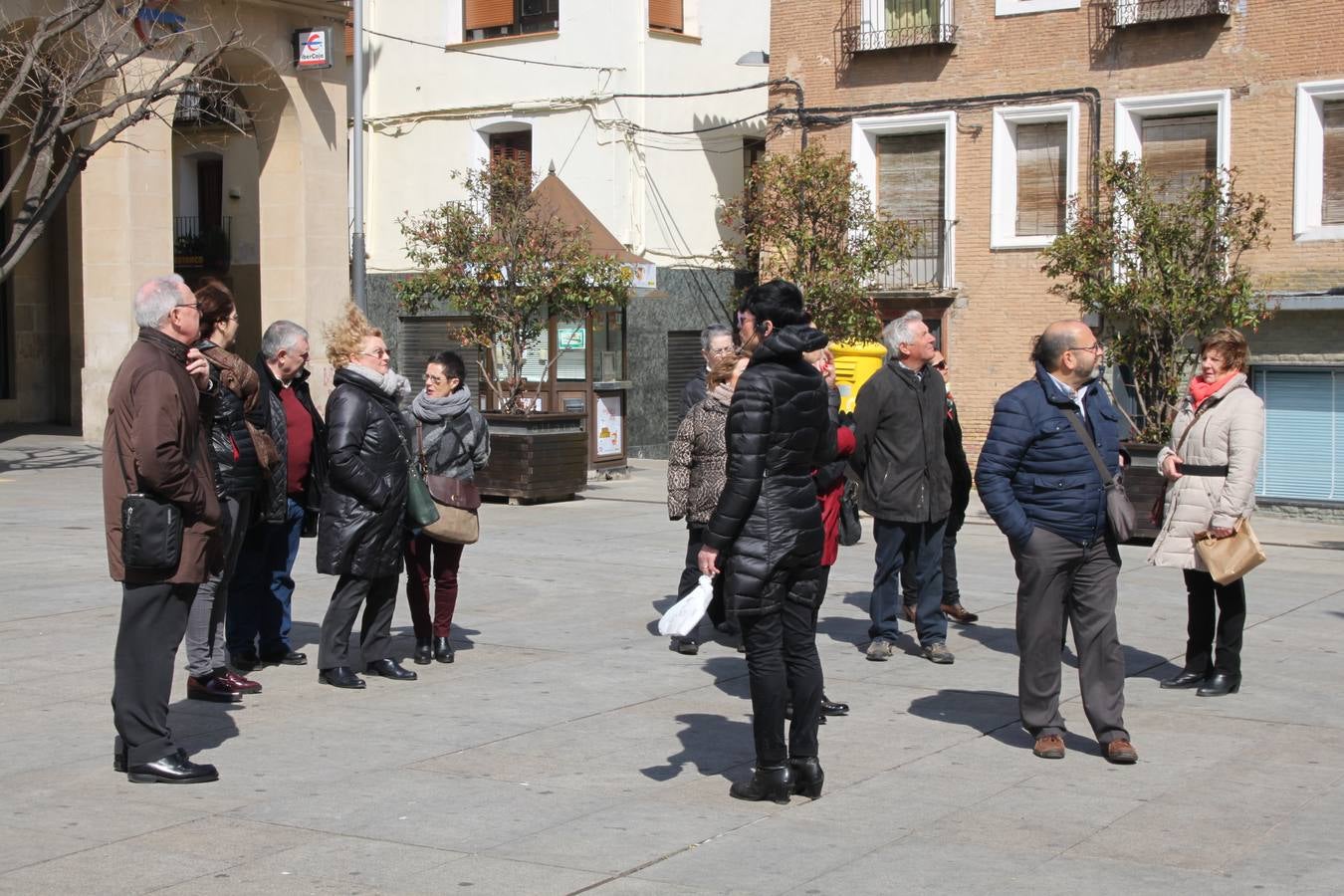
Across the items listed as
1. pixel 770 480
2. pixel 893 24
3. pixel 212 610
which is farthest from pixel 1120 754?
pixel 893 24

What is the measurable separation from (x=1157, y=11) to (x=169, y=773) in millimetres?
17600

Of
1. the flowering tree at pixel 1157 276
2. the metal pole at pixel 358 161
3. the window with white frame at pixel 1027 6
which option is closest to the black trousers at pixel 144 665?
the flowering tree at pixel 1157 276

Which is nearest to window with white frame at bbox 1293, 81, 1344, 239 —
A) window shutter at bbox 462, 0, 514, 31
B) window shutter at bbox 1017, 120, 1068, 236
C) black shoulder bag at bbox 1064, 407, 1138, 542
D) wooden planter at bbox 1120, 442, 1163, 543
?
window shutter at bbox 1017, 120, 1068, 236

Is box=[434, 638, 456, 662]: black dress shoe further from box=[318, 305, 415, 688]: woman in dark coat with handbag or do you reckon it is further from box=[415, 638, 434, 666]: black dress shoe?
box=[318, 305, 415, 688]: woman in dark coat with handbag

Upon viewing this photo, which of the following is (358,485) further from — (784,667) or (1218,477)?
(1218,477)

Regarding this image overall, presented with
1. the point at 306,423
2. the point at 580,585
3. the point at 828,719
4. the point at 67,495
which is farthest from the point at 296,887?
the point at 67,495

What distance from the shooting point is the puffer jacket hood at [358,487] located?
316 inches

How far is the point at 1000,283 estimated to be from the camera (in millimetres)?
22281

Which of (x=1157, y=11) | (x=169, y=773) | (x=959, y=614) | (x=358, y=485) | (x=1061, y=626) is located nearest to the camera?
(x=169, y=773)

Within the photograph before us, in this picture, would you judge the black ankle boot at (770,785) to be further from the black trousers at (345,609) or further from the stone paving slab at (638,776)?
the black trousers at (345,609)

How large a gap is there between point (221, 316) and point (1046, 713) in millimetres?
4145

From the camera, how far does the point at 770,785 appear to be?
20.3 feet

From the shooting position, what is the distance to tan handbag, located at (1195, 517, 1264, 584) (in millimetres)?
8258

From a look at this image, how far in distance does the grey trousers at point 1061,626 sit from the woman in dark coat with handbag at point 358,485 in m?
2.99
